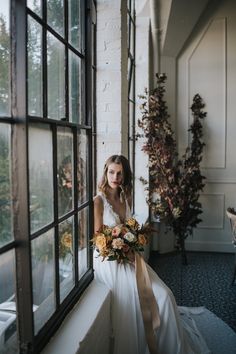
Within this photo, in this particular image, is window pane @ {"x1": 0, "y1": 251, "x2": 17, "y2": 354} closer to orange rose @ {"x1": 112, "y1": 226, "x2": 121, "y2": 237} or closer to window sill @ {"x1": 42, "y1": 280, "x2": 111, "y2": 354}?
window sill @ {"x1": 42, "y1": 280, "x2": 111, "y2": 354}

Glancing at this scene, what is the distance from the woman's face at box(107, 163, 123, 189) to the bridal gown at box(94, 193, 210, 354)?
1.64 ft

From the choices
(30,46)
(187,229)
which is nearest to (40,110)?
(30,46)

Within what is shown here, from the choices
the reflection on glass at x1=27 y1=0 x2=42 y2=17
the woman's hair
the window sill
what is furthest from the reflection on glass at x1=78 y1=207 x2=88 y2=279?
the reflection on glass at x1=27 y1=0 x2=42 y2=17

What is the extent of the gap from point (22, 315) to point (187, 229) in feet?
12.2

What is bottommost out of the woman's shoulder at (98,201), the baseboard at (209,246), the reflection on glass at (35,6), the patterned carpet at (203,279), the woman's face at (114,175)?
the patterned carpet at (203,279)

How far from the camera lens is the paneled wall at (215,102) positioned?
493 centimetres

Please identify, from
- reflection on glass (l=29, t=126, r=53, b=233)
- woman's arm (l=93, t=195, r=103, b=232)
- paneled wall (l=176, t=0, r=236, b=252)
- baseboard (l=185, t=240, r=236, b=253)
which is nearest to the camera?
reflection on glass (l=29, t=126, r=53, b=233)

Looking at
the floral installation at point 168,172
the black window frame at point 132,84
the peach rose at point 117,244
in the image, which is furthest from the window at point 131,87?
the peach rose at point 117,244

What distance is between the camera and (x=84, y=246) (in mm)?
1993

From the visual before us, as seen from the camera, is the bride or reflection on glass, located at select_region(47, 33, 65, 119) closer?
reflection on glass, located at select_region(47, 33, 65, 119)

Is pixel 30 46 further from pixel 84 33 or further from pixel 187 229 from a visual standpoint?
pixel 187 229

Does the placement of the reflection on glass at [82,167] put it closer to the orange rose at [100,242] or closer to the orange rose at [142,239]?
the orange rose at [100,242]

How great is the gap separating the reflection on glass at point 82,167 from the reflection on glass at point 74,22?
44 cm

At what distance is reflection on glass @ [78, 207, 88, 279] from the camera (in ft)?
6.27
